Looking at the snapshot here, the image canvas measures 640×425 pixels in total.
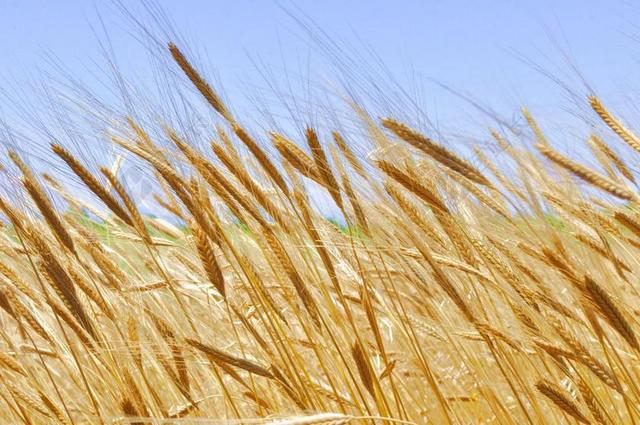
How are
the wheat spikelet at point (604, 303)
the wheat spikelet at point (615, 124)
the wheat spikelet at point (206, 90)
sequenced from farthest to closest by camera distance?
1. the wheat spikelet at point (206, 90)
2. the wheat spikelet at point (615, 124)
3. the wheat spikelet at point (604, 303)

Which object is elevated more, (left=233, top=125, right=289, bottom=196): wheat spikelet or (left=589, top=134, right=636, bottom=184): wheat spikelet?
(left=233, top=125, right=289, bottom=196): wheat spikelet

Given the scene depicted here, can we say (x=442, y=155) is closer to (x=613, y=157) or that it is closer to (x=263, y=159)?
(x=263, y=159)

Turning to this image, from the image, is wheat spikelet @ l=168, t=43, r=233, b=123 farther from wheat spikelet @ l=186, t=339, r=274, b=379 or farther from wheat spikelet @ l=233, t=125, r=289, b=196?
wheat spikelet @ l=186, t=339, r=274, b=379

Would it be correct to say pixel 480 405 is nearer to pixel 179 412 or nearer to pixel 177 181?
pixel 179 412

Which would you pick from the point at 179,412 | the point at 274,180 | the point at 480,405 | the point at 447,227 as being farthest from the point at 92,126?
the point at 480,405

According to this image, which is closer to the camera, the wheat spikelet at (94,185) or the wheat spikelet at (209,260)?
the wheat spikelet at (209,260)

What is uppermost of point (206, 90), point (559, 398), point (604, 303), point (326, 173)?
point (206, 90)

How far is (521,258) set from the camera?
1540 millimetres

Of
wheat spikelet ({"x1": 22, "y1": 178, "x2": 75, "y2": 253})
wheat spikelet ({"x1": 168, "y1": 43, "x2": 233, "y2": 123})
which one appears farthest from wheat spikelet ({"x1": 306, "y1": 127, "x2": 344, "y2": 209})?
wheat spikelet ({"x1": 22, "y1": 178, "x2": 75, "y2": 253})

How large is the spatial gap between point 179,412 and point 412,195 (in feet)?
1.99

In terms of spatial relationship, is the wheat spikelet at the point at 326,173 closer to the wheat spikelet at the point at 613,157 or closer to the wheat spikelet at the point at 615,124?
the wheat spikelet at the point at 615,124

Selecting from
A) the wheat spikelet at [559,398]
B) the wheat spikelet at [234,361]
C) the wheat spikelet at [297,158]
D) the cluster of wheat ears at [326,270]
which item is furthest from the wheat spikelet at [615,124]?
the wheat spikelet at [234,361]

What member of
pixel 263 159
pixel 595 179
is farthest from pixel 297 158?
pixel 595 179

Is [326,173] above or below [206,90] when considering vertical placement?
below
